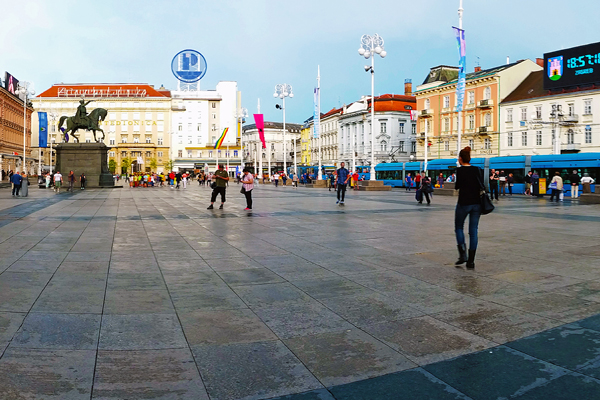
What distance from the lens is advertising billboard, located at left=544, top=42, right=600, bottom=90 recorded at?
49.9 m

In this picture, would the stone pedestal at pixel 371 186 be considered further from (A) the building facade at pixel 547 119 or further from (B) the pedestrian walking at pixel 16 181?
(B) the pedestrian walking at pixel 16 181

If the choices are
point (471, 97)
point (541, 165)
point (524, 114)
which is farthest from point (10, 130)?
point (541, 165)

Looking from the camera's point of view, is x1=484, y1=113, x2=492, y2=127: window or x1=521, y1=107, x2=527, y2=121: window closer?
x1=521, y1=107, x2=527, y2=121: window

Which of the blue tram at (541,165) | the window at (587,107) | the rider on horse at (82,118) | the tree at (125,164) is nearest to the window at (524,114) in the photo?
the window at (587,107)

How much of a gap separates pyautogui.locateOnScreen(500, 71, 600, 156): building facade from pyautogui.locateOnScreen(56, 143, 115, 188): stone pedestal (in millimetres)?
39241

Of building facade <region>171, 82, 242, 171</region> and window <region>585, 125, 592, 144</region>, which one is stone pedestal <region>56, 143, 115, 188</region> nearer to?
window <region>585, 125, 592, 144</region>

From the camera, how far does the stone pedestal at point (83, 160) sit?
40.9 metres

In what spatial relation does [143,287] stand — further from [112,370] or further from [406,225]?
[406,225]

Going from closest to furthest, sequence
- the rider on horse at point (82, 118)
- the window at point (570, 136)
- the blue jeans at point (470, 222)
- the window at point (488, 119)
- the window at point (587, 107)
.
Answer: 1. the blue jeans at point (470, 222)
2. the rider on horse at point (82, 118)
3. the window at point (587, 107)
4. the window at point (570, 136)
5. the window at point (488, 119)

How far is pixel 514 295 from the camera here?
5.75 meters

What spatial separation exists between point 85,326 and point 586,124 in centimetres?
5782

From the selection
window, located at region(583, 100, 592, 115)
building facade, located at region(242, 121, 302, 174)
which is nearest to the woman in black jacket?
window, located at region(583, 100, 592, 115)

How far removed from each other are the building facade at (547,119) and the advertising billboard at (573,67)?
183cm

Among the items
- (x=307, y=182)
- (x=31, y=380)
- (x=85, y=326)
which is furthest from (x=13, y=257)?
(x=307, y=182)
